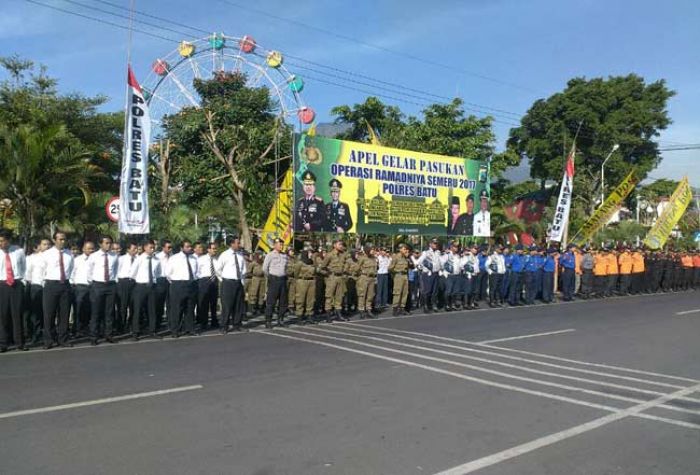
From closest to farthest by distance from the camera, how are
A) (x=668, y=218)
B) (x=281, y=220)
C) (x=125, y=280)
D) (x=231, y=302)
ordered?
1. (x=125, y=280)
2. (x=231, y=302)
3. (x=281, y=220)
4. (x=668, y=218)

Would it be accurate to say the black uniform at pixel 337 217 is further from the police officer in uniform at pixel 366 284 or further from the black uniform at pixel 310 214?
the police officer in uniform at pixel 366 284

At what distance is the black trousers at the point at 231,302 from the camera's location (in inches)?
487

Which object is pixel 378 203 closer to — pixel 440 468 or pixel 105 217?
pixel 105 217

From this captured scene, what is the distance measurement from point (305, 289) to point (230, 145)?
13.5m

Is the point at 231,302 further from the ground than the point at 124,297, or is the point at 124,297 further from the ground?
the point at 124,297

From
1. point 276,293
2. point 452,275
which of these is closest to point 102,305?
point 276,293

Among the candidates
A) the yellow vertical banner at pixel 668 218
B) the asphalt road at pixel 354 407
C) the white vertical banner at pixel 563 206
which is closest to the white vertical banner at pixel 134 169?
the asphalt road at pixel 354 407

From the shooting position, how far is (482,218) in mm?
23469

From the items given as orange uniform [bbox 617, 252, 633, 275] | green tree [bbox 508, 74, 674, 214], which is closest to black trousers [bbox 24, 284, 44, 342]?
orange uniform [bbox 617, 252, 633, 275]

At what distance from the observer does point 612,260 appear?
22.9 m

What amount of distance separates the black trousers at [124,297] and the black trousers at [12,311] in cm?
186

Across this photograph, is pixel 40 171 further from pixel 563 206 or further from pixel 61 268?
pixel 563 206

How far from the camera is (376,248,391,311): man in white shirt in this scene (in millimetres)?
17372

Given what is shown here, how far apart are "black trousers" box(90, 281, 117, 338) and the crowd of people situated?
2 cm
